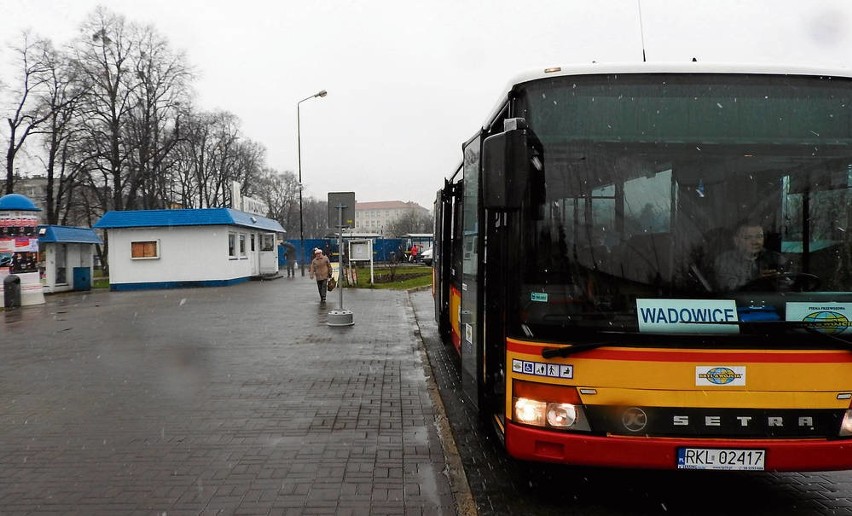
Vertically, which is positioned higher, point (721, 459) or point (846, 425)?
point (846, 425)

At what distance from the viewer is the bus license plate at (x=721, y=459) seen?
3377 mm

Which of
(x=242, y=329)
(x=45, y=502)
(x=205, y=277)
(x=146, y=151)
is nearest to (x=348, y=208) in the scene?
(x=242, y=329)

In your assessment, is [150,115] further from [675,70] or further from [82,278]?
[675,70]

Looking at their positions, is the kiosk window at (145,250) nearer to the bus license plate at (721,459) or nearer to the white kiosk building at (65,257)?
the white kiosk building at (65,257)

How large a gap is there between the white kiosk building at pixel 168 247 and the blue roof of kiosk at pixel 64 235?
2.30ft

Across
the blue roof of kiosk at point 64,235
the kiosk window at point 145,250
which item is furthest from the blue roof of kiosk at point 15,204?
the kiosk window at point 145,250

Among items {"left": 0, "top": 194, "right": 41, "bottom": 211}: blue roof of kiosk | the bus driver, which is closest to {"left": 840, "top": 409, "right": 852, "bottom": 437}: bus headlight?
the bus driver

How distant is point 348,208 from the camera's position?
499 inches

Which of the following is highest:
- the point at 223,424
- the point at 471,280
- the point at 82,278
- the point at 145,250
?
the point at 145,250

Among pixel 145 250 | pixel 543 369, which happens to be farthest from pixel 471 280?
pixel 145 250

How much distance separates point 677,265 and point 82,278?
89.5ft

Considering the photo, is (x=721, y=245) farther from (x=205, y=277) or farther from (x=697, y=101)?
(x=205, y=277)

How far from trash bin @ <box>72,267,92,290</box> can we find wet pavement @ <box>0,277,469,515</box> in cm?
1400

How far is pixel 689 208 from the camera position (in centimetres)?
355
